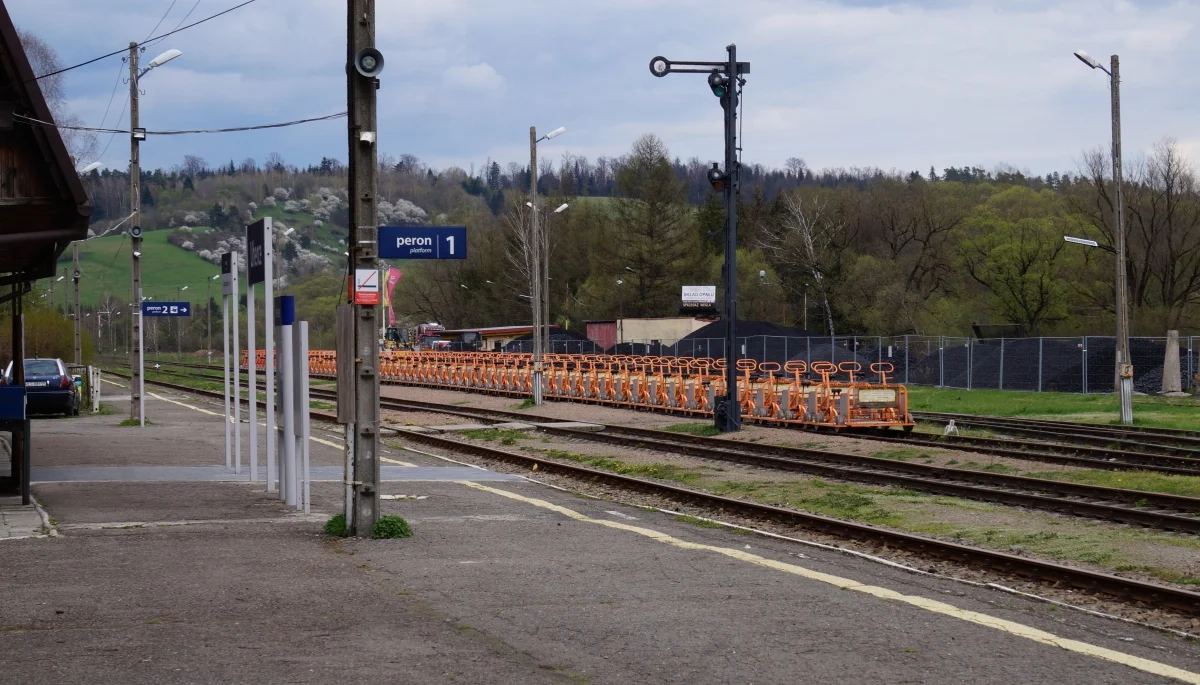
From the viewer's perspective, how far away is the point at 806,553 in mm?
10758

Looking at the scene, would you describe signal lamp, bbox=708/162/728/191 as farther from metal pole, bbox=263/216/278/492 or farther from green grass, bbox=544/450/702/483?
metal pole, bbox=263/216/278/492

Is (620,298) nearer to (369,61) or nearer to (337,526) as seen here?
(337,526)

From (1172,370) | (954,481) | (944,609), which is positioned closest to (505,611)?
Answer: (944,609)

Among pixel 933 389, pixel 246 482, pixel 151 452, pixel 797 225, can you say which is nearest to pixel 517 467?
pixel 246 482

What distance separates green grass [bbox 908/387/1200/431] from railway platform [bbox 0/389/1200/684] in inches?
812

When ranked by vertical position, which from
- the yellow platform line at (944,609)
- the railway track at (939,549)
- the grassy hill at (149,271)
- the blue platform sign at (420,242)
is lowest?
the railway track at (939,549)

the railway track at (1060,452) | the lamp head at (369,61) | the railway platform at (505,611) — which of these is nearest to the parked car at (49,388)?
the railway platform at (505,611)

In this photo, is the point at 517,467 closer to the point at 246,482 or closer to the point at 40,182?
the point at 246,482

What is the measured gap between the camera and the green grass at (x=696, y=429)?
26.2 metres

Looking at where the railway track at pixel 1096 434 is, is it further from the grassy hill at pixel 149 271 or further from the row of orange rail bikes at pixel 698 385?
the grassy hill at pixel 149 271

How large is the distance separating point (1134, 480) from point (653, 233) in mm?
66752

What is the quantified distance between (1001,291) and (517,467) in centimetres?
5364

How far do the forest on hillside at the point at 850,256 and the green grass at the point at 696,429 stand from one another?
26283 mm

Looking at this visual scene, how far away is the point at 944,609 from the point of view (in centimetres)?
821
